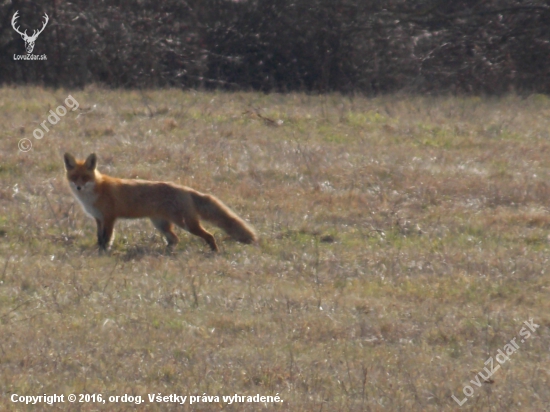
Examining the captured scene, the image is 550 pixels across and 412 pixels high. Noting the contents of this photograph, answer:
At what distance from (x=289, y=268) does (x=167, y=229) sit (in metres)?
1.58

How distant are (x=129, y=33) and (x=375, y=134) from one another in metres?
10.3

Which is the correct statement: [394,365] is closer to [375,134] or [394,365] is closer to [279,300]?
[279,300]

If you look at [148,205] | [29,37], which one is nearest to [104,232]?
[148,205]

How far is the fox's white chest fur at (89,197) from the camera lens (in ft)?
28.0

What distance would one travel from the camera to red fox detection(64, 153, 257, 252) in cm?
853

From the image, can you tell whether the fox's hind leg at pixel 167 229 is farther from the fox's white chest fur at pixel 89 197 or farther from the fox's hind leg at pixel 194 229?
the fox's white chest fur at pixel 89 197

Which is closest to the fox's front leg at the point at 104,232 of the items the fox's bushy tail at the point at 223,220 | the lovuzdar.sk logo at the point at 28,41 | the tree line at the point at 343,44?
the fox's bushy tail at the point at 223,220

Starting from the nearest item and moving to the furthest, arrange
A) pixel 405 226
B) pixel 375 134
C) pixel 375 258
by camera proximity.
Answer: pixel 375 258
pixel 405 226
pixel 375 134

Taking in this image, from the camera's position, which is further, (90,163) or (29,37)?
(29,37)

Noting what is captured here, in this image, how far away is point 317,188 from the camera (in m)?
11.1

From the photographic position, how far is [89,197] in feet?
28.1

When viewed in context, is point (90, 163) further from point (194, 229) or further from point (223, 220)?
point (223, 220)

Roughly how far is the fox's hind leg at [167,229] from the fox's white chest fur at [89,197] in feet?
1.95

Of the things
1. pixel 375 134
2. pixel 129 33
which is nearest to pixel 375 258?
pixel 375 134
